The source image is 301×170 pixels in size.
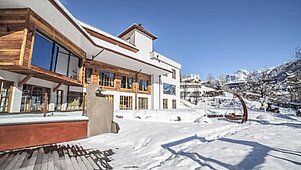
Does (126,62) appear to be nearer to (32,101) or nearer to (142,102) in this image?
(142,102)

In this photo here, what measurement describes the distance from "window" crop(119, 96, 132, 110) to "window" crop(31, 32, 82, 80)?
5.59m

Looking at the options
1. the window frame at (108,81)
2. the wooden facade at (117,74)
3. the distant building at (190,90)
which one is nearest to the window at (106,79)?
the window frame at (108,81)

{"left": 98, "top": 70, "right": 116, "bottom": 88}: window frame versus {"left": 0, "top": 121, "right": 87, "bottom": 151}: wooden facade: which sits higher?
{"left": 98, "top": 70, "right": 116, "bottom": 88}: window frame

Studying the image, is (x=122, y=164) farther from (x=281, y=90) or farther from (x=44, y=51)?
(x=281, y=90)

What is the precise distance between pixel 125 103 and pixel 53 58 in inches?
344

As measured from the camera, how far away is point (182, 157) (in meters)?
4.11

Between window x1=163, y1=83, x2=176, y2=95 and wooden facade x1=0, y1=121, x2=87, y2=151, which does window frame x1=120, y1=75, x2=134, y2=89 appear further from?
wooden facade x1=0, y1=121, x2=87, y2=151

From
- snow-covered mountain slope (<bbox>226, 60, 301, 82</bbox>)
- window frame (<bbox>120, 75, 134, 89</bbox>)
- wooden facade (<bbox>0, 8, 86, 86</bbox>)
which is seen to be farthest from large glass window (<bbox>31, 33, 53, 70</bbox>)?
snow-covered mountain slope (<bbox>226, 60, 301, 82</bbox>)

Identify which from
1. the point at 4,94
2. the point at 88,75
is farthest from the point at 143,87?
the point at 4,94

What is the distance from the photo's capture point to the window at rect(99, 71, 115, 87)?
1521 centimetres

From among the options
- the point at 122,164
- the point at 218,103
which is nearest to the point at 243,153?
the point at 122,164

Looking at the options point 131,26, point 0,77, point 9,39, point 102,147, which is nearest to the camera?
point 102,147

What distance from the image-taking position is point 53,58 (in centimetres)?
950

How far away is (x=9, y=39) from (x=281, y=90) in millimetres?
50656
